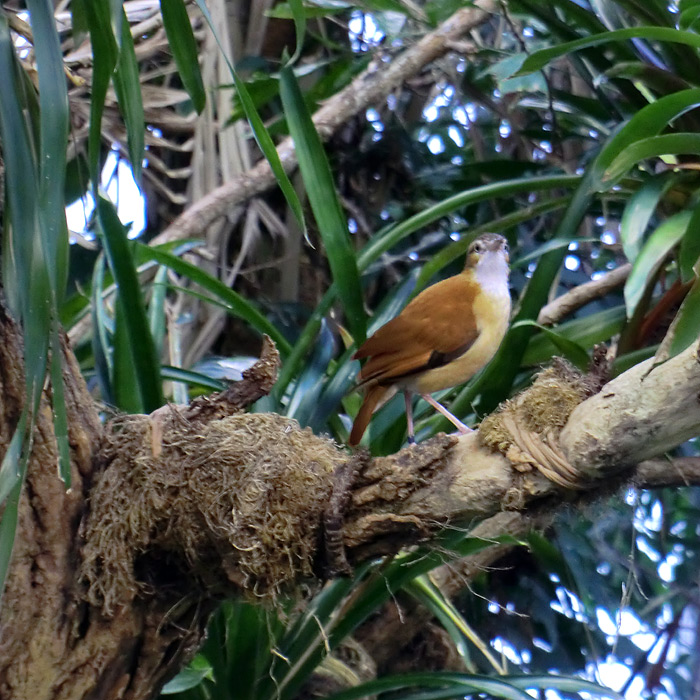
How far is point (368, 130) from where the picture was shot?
3.32 meters

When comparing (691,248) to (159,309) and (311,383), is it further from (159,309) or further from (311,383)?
(159,309)

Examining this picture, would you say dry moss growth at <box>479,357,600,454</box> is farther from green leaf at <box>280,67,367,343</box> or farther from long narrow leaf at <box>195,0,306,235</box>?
green leaf at <box>280,67,367,343</box>

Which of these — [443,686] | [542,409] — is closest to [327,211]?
[542,409]

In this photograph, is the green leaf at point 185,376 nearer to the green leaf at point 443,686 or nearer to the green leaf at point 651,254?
the green leaf at point 443,686

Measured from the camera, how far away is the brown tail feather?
1.76m

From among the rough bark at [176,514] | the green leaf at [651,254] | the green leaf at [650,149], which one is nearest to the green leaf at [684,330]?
the rough bark at [176,514]

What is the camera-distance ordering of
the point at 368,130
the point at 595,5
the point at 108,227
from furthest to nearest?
1. the point at 368,130
2. the point at 595,5
3. the point at 108,227

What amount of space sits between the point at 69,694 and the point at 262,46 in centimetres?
284

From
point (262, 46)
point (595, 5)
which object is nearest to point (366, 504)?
point (595, 5)

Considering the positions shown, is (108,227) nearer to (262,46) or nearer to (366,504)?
(366,504)

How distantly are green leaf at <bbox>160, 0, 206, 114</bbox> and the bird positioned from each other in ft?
2.08

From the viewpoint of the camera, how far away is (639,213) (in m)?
1.71

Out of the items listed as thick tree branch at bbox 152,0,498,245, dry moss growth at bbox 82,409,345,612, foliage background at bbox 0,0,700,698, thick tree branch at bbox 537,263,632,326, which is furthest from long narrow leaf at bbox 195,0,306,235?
thick tree branch at bbox 152,0,498,245

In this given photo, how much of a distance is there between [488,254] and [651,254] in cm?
57
